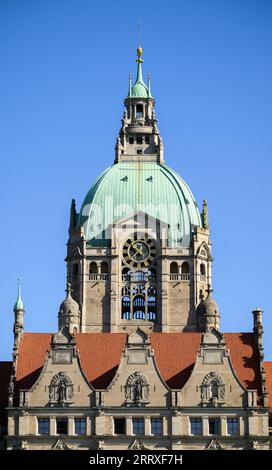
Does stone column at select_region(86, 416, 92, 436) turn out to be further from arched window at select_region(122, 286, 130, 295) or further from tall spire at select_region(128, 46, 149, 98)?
tall spire at select_region(128, 46, 149, 98)

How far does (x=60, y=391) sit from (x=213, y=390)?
10032mm

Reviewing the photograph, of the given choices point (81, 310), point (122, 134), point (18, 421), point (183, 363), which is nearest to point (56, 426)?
point (18, 421)

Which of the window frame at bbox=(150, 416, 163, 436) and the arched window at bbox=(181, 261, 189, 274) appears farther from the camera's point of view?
the arched window at bbox=(181, 261, 189, 274)

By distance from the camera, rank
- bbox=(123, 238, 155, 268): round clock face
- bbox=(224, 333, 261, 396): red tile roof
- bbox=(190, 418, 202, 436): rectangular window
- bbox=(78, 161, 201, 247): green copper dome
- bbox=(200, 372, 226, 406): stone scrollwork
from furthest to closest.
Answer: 1. bbox=(78, 161, 201, 247): green copper dome
2. bbox=(123, 238, 155, 268): round clock face
3. bbox=(224, 333, 261, 396): red tile roof
4. bbox=(200, 372, 226, 406): stone scrollwork
5. bbox=(190, 418, 202, 436): rectangular window

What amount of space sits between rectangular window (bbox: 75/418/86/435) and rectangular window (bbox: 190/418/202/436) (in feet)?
22.9

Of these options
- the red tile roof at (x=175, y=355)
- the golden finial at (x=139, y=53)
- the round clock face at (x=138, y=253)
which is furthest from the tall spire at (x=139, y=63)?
the red tile roof at (x=175, y=355)

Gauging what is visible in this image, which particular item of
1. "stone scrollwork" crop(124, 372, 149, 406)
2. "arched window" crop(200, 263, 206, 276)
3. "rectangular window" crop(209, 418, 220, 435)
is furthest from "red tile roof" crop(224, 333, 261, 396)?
"arched window" crop(200, 263, 206, 276)

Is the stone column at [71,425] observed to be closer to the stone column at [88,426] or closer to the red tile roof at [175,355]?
the stone column at [88,426]

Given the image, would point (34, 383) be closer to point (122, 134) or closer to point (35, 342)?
point (35, 342)

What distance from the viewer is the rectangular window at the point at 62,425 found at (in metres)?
104

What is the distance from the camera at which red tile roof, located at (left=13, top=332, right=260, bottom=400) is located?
10700 cm

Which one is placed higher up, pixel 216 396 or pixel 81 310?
pixel 81 310
